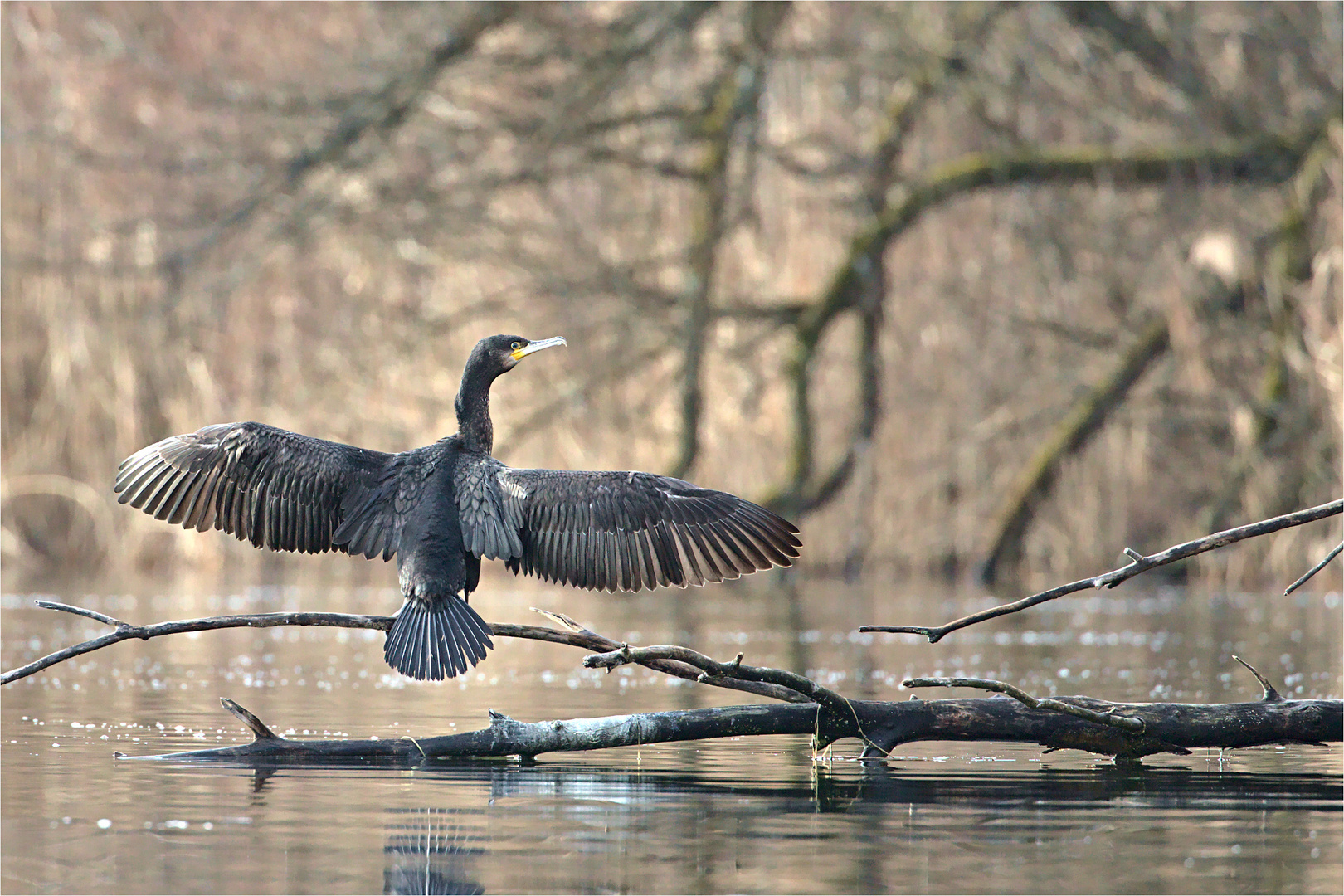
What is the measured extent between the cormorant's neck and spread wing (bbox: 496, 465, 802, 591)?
0.35m

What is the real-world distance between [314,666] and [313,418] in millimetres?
7107

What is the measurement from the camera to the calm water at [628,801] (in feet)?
10.5

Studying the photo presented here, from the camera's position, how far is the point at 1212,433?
13211mm

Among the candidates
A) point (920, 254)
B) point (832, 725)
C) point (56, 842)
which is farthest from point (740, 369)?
point (56, 842)

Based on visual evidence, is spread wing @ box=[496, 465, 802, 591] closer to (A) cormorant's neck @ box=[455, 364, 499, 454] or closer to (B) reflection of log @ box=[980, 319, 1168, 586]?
(A) cormorant's neck @ box=[455, 364, 499, 454]

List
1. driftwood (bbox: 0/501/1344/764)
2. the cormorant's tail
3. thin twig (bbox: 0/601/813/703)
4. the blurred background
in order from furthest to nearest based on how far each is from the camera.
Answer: the blurred background
the cormorant's tail
driftwood (bbox: 0/501/1344/764)
thin twig (bbox: 0/601/813/703)

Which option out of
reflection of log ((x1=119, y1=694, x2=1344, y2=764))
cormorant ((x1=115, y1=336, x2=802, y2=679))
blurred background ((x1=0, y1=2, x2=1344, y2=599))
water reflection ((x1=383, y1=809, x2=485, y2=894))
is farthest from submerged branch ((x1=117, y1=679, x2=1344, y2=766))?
blurred background ((x1=0, y1=2, x2=1344, y2=599))

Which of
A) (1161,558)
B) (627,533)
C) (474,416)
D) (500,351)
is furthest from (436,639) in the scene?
(1161,558)

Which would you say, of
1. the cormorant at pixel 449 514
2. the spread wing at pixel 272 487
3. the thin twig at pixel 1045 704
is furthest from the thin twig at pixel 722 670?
the spread wing at pixel 272 487

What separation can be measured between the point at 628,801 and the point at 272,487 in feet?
6.22

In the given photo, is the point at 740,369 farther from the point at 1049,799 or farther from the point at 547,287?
the point at 1049,799

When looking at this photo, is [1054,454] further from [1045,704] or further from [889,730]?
[1045,704]

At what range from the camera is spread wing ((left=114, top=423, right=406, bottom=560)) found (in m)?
5.41

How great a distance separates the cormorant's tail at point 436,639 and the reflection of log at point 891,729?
0.19 meters
